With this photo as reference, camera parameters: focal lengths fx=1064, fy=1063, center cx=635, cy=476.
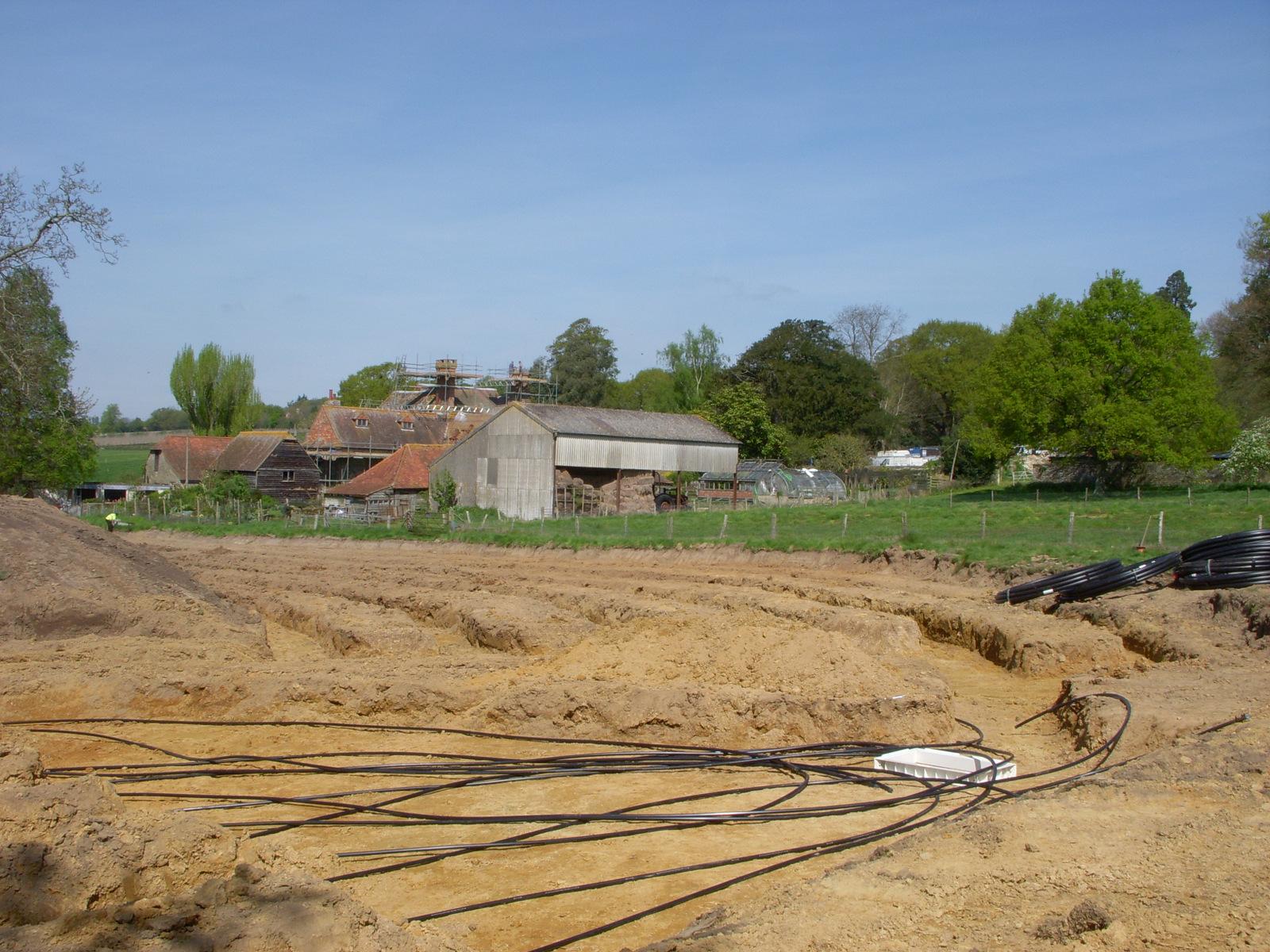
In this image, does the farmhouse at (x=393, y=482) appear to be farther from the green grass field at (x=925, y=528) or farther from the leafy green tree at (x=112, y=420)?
the leafy green tree at (x=112, y=420)

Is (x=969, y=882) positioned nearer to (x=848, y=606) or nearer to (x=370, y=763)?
(x=370, y=763)

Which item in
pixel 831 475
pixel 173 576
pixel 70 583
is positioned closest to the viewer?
pixel 70 583

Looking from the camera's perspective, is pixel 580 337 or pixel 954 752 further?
pixel 580 337

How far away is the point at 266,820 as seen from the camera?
7883 millimetres

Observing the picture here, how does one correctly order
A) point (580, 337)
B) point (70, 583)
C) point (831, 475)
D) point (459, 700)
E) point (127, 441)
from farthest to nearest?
point (127, 441) → point (580, 337) → point (831, 475) → point (70, 583) → point (459, 700)

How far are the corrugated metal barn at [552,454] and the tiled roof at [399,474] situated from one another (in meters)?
4.05

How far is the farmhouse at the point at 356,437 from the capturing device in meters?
66.6

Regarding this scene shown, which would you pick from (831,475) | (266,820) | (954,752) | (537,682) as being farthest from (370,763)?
(831,475)

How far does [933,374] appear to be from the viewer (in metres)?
81.8

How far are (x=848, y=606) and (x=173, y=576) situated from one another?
1239 cm

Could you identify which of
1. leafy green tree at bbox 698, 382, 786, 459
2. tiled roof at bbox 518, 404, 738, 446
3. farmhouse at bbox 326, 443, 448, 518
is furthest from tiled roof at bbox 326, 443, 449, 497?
leafy green tree at bbox 698, 382, 786, 459

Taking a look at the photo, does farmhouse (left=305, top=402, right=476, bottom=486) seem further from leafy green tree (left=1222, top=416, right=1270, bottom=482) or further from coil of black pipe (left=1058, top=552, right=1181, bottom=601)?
coil of black pipe (left=1058, top=552, right=1181, bottom=601)

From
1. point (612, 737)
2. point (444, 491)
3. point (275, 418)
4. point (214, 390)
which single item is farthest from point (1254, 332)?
point (275, 418)

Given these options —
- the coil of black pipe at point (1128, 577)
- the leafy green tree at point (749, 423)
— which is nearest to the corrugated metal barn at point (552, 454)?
the leafy green tree at point (749, 423)
